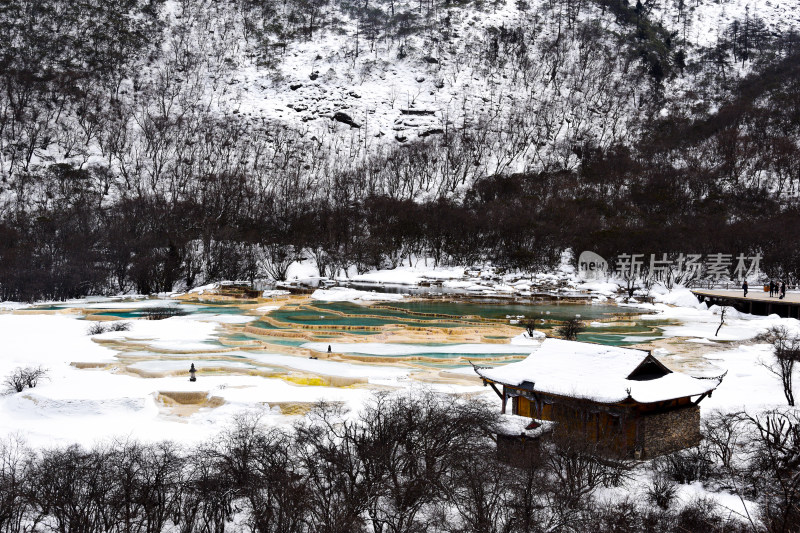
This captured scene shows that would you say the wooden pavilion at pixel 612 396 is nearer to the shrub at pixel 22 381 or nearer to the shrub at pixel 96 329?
the shrub at pixel 22 381

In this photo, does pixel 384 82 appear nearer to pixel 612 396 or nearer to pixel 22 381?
pixel 22 381

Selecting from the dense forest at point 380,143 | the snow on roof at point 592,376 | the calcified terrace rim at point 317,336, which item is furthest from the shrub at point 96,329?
the snow on roof at point 592,376

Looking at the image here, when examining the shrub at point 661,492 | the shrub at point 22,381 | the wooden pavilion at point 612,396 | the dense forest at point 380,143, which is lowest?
the shrub at point 661,492

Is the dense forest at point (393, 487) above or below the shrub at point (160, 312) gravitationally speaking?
above

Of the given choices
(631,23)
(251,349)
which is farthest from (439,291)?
(631,23)

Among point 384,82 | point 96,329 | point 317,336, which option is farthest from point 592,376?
point 384,82

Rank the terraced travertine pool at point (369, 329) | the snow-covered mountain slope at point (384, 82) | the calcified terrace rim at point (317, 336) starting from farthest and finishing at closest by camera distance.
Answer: the snow-covered mountain slope at point (384, 82) < the terraced travertine pool at point (369, 329) < the calcified terrace rim at point (317, 336)

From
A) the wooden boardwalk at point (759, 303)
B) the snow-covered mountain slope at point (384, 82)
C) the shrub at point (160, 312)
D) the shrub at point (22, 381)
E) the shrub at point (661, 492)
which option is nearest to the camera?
the shrub at point (661, 492)

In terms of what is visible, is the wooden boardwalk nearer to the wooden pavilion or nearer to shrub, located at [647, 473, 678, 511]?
the wooden pavilion
